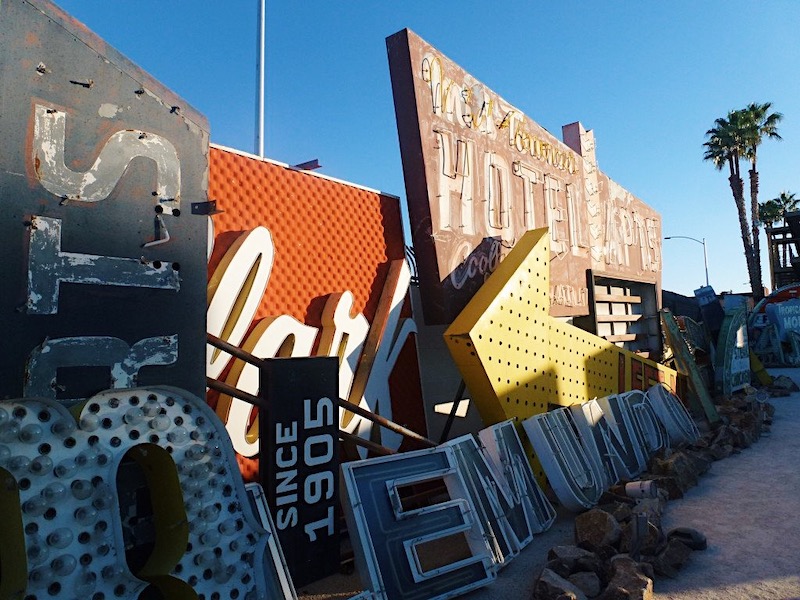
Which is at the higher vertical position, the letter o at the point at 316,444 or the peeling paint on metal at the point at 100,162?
the peeling paint on metal at the point at 100,162

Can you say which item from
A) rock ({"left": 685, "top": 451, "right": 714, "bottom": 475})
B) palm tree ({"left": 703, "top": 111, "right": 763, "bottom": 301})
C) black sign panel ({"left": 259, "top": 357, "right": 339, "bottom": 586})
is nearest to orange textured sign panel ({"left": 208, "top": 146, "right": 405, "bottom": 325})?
black sign panel ({"left": 259, "top": 357, "right": 339, "bottom": 586})

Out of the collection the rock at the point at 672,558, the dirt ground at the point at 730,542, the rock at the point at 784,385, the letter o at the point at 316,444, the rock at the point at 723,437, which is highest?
the letter o at the point at 316,444

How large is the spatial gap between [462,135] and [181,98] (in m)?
4.18

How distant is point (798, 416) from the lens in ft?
33.8

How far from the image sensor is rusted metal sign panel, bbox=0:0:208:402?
8.55 feet

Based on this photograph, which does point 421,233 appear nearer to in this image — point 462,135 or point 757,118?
point 462,135

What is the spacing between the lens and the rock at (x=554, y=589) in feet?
10.9

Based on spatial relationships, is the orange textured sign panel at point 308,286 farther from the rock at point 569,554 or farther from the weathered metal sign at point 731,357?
the weathered metal sign at point 731,357

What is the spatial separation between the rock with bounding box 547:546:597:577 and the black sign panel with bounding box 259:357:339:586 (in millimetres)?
1578

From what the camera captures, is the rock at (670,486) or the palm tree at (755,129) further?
the palm tree at (755,129)

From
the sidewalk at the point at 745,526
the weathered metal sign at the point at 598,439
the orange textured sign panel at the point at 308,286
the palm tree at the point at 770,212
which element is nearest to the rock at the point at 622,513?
the sidewalk at the point at 745,526

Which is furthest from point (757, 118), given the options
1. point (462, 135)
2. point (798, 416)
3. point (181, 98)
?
point (181, 98)

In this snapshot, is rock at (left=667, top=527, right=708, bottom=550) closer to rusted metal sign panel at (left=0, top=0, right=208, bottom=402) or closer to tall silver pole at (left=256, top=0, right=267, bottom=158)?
rusted metal sign panel at (left=0, top=0, right=208, bottom=402)

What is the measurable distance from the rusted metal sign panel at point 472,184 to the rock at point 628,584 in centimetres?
326
